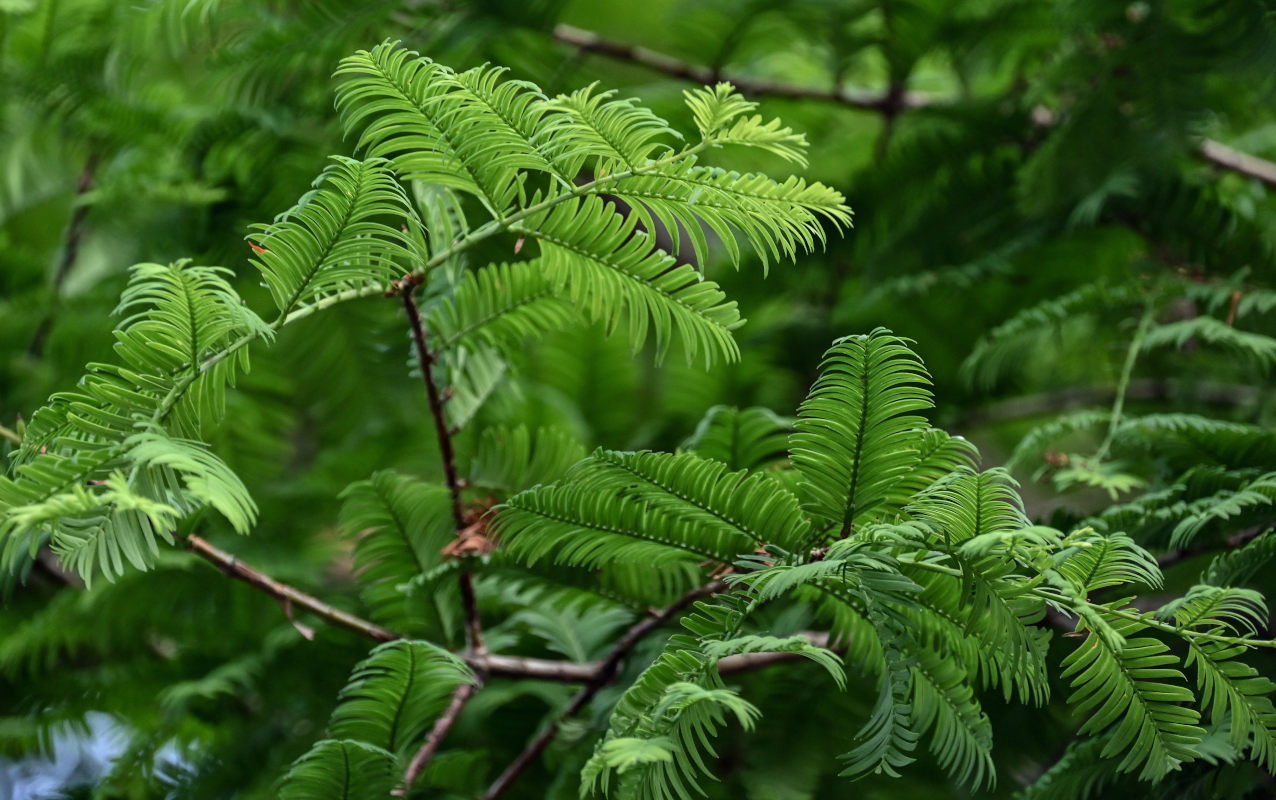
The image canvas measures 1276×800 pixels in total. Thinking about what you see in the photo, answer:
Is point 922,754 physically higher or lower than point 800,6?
lower

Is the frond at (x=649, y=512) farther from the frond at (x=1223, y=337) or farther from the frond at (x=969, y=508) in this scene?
the frond at (x=1223, y=337)

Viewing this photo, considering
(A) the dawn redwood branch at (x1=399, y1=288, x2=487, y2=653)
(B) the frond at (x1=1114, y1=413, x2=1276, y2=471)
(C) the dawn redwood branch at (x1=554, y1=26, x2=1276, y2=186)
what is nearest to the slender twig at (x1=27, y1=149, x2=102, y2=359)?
(C) the dawn redwood branch at (x1=554, y1=26, x2=1276, y2=186)

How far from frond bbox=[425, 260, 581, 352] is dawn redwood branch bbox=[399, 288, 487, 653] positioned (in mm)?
20

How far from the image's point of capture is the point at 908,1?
3.08ft

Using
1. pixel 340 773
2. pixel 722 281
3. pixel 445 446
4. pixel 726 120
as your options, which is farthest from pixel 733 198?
pixel 722 281

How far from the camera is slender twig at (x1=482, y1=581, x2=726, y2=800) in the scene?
1.94 feet

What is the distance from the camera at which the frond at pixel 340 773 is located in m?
0.50

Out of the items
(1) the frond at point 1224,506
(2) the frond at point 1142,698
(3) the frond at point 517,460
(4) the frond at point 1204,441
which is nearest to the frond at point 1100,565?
(2) the frond at point 1142,698

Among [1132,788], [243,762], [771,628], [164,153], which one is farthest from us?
[164,153]

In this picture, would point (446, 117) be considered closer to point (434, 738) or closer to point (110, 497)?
point (110, 497)

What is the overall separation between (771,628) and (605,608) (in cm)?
11

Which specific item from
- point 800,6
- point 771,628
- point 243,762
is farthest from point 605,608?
point 800,6

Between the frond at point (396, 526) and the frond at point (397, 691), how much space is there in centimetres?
7

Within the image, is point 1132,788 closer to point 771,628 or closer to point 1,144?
point 771,628
